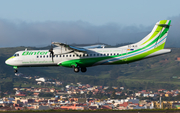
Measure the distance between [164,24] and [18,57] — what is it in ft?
90.9

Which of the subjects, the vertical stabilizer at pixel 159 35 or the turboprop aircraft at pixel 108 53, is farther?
the vertical stabilizer at pixel 159 35

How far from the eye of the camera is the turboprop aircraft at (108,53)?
52500 millimetres

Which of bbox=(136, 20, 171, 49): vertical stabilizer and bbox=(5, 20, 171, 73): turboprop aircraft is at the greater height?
bbox=(136, 20, 171, 49): vertical stabilizer

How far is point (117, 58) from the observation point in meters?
52.7

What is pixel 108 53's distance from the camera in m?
53.3

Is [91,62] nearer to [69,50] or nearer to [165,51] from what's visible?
[69,50]

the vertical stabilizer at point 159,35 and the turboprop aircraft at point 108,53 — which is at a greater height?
the vertical stabilizer at point 159,35

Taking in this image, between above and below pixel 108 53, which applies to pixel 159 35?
above

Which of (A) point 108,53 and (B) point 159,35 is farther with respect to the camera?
(A) point 108,53

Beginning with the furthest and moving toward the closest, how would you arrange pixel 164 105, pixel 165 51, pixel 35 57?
pixel 164 105 < pixel 35 57 < pixel 165 51

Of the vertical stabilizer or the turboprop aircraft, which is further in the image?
the vertical stabilizer

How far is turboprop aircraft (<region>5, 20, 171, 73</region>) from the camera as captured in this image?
5250cm

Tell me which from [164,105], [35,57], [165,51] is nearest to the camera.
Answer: [165,51]

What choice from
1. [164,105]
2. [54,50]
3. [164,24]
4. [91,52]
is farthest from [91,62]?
[164,105]
